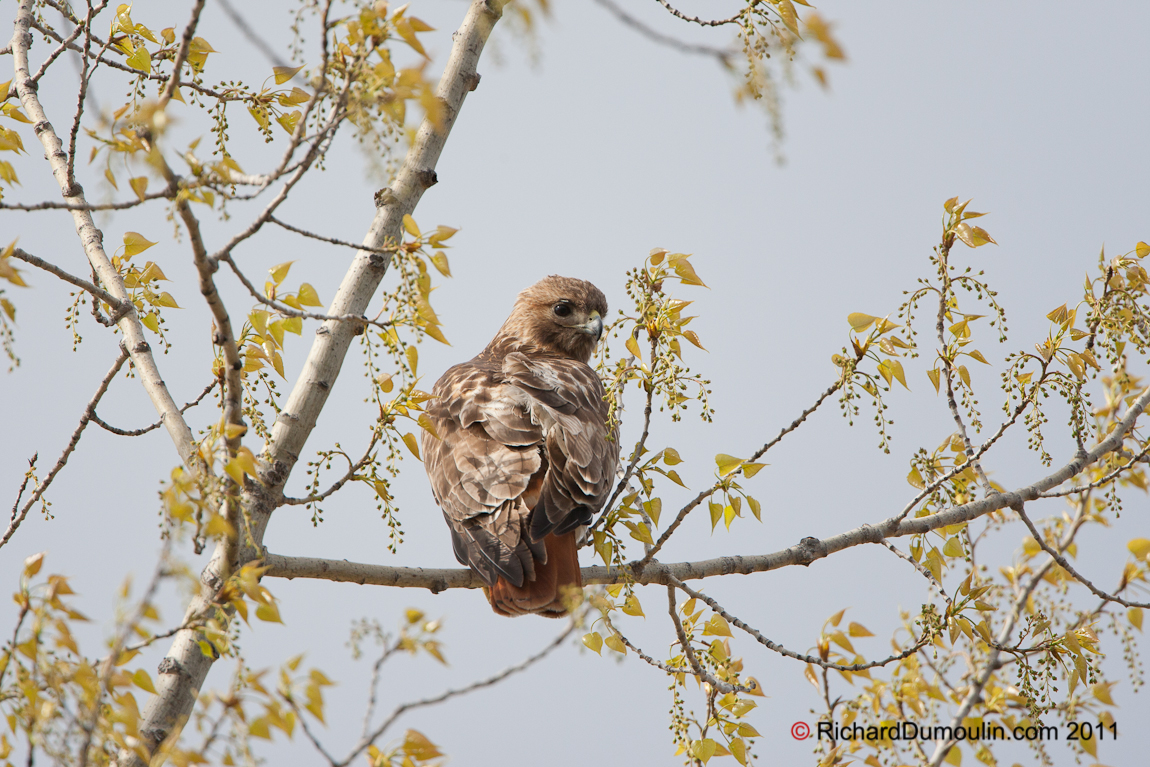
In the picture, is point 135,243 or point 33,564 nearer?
point 33,564

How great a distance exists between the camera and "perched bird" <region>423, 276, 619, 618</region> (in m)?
3.20

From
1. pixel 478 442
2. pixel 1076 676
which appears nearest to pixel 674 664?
pixel 478 442

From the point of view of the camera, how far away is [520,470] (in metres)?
3.45

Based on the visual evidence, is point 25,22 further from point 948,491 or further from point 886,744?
point 886,744

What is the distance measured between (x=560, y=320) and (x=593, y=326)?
0.26 metres

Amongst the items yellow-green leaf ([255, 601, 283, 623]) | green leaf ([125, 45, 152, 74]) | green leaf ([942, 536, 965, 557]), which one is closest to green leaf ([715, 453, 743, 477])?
green leaf ([942, 536, 965, 557])

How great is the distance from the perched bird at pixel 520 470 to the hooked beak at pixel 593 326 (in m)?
0.85

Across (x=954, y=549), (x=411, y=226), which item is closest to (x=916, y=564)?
(x=954, y=549)

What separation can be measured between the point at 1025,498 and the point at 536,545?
77.5 inches

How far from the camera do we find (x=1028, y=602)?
4500mm

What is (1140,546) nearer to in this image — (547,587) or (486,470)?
(547,587)

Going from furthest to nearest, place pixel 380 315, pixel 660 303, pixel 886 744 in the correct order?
pixel 886 744 < pixel 660 303 < pixel 380 315

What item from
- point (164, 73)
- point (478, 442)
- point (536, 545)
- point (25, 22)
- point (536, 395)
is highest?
point (25, 22)

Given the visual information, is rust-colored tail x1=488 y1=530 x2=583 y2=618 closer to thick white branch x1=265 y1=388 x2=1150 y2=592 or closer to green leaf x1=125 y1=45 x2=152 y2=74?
thick white branch x1=265 y1=388 x2=1150 y2=592
